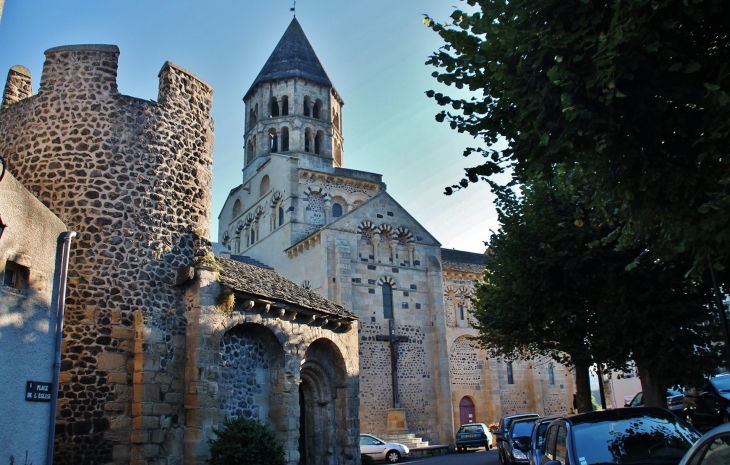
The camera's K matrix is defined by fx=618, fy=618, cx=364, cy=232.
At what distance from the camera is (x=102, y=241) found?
1162cm

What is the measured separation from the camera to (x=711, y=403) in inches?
579

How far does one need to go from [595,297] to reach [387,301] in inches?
702

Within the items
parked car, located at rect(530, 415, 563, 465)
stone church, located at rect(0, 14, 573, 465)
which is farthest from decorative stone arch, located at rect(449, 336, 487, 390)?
parked car, located at rect(530, 415, 563, 465)

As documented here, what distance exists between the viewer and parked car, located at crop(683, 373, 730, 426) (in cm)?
1433

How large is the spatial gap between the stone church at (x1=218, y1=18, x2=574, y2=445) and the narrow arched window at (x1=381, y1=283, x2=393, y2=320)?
0.17 ft

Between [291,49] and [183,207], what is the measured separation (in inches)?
1225

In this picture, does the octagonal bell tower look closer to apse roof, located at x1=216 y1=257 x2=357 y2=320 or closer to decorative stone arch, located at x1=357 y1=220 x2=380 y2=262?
decorative stone arch, located at x1=357 y1=220 x2=380 y2=262

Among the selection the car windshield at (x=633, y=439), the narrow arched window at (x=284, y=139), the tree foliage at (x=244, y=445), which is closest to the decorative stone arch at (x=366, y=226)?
the narrow arched window at (x=284, y=139)

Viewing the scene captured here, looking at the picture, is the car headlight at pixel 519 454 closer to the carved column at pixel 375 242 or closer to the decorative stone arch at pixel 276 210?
the carved column at pixel 375 242

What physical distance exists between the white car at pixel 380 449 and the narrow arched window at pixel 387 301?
930 cm

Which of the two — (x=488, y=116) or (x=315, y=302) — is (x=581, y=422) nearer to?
(x=488, y=116)

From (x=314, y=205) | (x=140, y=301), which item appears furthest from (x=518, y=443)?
(x=314, y=205)

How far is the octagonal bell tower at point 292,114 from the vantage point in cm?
3878

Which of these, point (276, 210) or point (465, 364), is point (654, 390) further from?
point (276, 210)
